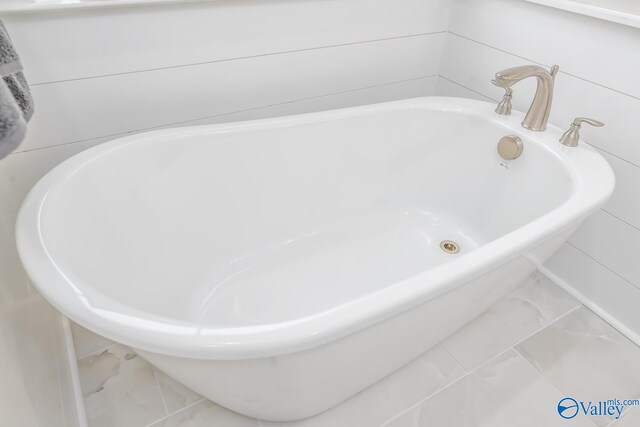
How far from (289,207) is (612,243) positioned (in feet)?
3.28

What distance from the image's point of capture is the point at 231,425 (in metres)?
1.01

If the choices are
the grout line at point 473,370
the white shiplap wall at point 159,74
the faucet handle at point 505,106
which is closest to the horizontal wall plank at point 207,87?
the white shiplap wall at point 159,74

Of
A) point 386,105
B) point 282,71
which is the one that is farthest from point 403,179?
point 282,71

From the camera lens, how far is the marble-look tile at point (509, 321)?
1.21 meters

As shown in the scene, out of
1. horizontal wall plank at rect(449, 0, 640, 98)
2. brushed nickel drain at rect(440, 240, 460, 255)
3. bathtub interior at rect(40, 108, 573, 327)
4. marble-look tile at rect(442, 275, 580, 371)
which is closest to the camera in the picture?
bathtub interior at rect(40, 108, 573, 327)

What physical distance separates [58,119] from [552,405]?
4.78 ft

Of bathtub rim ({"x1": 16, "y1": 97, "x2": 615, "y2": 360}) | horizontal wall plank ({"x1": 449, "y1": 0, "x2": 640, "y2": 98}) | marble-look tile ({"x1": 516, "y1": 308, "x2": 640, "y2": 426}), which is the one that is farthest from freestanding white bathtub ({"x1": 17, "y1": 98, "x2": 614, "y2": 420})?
marble-look tile ({"x1": 516, "y1": 308, "x2": 640, "y2": 426})

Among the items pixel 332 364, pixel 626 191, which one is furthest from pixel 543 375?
pixel 332 364

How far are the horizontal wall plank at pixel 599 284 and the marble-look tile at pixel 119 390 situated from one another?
132 centimetres

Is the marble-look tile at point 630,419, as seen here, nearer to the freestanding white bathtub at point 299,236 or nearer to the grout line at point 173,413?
the freestanding white bathtub at point 299,236

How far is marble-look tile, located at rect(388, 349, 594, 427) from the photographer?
1044mm

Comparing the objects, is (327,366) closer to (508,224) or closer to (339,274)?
(339,274)

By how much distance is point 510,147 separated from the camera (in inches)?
50.6

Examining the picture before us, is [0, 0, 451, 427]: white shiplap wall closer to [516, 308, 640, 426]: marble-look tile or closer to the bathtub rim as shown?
the bathtub rim
